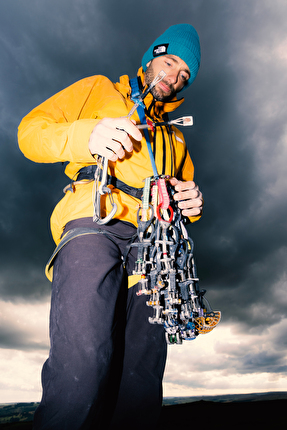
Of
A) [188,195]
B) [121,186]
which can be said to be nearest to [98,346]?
[121,186]

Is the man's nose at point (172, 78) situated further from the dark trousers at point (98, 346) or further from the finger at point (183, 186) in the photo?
the dark trousers at point (98, 346)

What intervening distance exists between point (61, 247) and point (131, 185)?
83 cm

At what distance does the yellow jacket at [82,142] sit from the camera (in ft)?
5.86

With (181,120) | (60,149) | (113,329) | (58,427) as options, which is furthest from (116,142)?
(58,427)

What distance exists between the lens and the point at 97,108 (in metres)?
2.41

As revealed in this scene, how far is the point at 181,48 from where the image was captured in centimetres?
283

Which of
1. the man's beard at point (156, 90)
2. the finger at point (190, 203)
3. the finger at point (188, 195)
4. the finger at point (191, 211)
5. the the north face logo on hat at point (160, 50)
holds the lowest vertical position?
the finger at point (191, 211)

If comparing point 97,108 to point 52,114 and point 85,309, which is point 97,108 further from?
point 85,309

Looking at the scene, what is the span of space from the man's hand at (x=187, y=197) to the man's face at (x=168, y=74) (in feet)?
3.46

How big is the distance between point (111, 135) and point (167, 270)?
1063 millimetres

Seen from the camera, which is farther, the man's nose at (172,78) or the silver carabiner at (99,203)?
the man's nose at (172,78)

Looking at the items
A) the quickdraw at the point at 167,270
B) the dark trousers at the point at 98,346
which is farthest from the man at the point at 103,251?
the quickdraw at the point at 167,270

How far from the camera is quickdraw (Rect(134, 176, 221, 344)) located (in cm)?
187

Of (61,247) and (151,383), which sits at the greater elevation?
(61,247)
